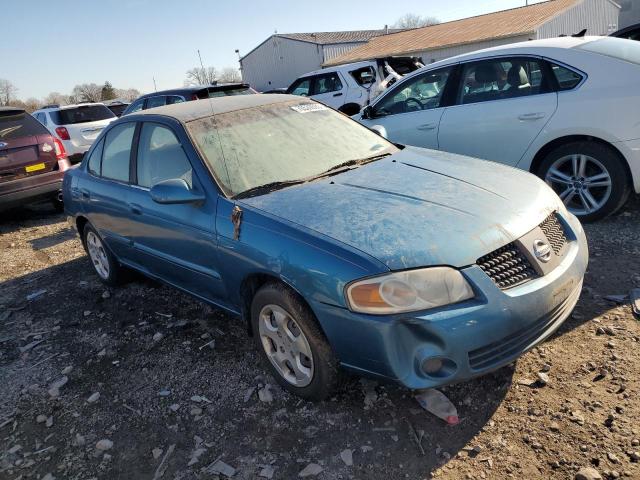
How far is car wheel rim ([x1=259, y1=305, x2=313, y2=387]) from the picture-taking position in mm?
2660

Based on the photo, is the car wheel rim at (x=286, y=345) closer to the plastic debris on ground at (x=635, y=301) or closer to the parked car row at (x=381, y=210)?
the parked car row at (x=381, y=210)

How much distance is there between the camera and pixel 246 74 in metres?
52.6

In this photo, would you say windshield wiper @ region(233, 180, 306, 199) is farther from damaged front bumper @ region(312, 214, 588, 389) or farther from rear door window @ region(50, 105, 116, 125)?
rear door window @ region(50, 105, 116, 125)

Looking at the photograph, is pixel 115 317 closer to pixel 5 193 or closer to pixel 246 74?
pixel 5 193

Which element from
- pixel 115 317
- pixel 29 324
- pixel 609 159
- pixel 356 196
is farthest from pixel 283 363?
pixel 609 159

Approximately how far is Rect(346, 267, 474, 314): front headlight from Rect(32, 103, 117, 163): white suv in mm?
9759

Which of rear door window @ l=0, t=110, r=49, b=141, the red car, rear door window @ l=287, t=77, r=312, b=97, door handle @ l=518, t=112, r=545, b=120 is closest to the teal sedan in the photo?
door handle @ l=518, t=112, r=545, b=120

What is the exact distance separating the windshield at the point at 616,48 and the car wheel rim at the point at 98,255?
15.8ft

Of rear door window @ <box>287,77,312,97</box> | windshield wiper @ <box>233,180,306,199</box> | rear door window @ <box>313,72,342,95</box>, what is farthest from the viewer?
rear door window @ <box>287,77,312,97</box>

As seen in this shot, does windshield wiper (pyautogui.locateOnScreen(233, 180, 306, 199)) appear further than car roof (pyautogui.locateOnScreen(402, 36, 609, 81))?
No

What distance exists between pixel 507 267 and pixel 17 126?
752cm

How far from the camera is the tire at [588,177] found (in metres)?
4.34

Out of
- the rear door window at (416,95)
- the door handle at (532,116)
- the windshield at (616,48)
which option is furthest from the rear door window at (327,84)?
the windshield at (616,48)

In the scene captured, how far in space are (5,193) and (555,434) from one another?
7.38 m
